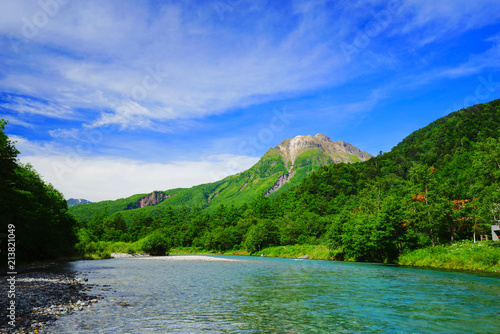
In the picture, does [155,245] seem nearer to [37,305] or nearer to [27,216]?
[27,216]

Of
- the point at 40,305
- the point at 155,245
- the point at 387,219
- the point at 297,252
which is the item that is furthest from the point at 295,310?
the point at 155,245

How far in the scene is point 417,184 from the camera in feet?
231

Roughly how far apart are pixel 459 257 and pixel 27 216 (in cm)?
7090

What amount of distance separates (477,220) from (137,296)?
208 feet

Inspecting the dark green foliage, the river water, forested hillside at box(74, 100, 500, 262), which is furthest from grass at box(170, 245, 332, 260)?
the river water

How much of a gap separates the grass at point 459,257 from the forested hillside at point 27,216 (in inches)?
2296

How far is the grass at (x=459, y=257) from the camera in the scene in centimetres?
4200

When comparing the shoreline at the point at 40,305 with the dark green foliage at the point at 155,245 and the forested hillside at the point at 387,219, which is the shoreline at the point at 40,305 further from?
the dark green foliage at the point at 155,245

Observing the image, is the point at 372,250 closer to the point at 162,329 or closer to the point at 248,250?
the point at 162,329

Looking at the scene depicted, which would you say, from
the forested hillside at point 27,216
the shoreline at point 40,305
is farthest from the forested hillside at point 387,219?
the shoreline at point 40,305

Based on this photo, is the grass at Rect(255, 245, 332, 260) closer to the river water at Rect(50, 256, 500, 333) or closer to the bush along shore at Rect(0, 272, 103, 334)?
the river water at Rect(50, 256, 500, 333)

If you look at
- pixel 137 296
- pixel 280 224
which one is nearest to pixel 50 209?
pixel 137 296

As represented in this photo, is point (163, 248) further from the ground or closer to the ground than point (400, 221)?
closer to the ground

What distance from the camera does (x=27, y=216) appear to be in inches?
1902
